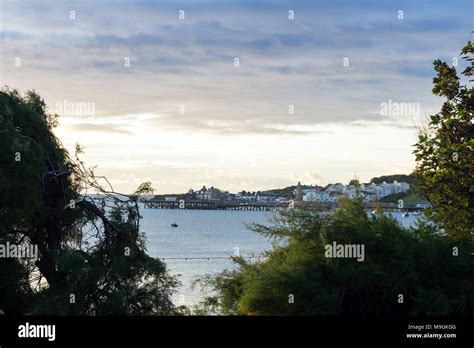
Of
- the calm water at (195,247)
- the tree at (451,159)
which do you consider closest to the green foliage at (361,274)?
the tree at (451,159)

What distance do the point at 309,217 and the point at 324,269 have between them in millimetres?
917

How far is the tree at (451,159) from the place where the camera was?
452 inches

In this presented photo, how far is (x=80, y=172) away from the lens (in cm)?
1173

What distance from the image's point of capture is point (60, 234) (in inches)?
453

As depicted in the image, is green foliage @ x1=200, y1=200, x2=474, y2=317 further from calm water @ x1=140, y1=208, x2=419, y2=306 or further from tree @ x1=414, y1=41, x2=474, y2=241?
calm water @ x1=140, y1=208, x2=419, y2=306

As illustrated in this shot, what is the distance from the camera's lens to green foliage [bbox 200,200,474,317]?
32.5 ft

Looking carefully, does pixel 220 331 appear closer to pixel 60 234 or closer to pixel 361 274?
pixel 361 274

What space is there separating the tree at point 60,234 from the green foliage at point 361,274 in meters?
1.80

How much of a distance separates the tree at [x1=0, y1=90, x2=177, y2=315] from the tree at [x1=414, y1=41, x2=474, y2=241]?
15.8 ft

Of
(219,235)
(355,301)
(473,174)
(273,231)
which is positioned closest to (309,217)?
(273,231)

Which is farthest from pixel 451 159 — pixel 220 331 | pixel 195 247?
pixel 195 247

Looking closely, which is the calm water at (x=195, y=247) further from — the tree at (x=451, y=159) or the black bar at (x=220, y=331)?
the black bar at (x=220, y=331)

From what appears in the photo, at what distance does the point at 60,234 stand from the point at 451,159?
6.71 metres

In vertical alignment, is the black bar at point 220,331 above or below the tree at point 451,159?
below
